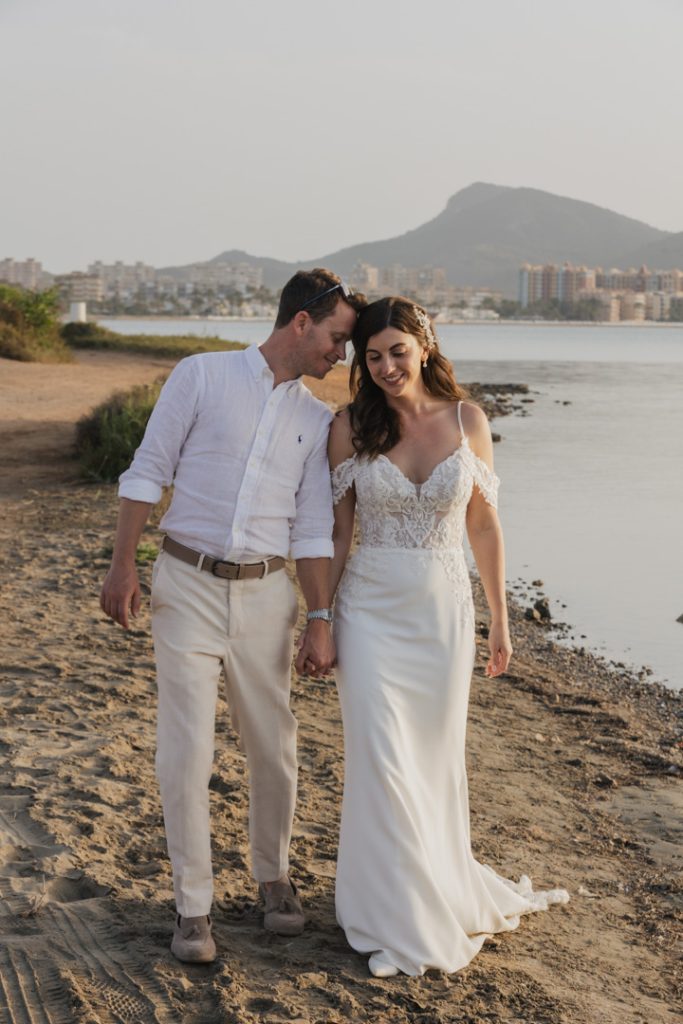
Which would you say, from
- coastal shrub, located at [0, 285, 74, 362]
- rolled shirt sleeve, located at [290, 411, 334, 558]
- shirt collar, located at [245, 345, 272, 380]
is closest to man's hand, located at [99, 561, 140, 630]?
rolled shirt sleeve, located at [290, 411, 334, 558]

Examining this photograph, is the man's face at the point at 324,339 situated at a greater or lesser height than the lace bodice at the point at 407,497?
greater

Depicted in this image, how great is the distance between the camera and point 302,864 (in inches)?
184

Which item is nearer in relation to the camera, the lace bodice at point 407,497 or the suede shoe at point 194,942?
the suede shoe at point 194,942

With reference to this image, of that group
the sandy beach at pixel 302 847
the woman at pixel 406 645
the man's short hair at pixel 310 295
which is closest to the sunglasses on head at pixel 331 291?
the man's short hair at pixel 310 295

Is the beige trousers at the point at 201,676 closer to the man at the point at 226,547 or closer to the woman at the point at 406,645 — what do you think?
the man at the point at 226,547

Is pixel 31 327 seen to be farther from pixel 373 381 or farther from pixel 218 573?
pixel 218 573

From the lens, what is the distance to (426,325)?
407 cm

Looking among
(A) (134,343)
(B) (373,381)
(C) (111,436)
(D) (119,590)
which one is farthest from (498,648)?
(A) (134,343)

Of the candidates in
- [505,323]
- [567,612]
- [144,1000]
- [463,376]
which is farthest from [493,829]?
[505,323]

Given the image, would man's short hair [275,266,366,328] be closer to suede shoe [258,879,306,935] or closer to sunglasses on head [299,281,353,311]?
sunglasses on head [299,281,353,311]

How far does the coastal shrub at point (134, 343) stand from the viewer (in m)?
36.9

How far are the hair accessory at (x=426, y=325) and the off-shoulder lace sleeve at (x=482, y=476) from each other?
351 mm

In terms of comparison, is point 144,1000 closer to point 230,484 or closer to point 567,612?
point 230,484

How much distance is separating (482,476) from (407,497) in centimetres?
28
